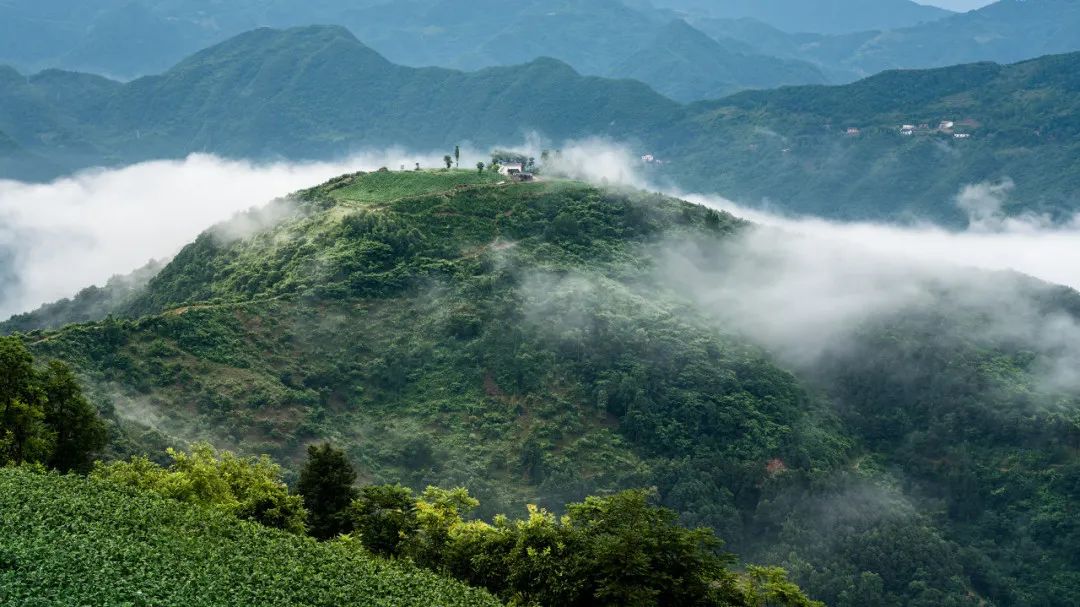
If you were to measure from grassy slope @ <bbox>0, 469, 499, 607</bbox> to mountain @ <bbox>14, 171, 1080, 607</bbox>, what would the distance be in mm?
29780

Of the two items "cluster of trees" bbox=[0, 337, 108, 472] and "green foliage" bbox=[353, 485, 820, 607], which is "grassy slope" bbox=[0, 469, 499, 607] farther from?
"cluster of trees" bbox=[0, 337, 108, 472]

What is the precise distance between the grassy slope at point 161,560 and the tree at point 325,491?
9.97 meters

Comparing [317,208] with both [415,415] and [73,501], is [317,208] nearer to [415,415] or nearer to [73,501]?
[415,415]

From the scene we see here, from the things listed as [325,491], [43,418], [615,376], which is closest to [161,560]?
[325,491]

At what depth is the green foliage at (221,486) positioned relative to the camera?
57031 millimetres

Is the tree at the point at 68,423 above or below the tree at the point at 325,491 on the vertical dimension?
above

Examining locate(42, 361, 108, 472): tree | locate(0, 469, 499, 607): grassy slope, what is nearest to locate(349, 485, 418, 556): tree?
locate(0, 469, 499, 607): grassy slope

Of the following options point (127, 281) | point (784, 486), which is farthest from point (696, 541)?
point (127, 281)

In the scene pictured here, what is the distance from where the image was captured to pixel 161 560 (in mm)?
46688

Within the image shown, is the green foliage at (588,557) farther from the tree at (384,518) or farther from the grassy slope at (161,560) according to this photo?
the grassy slope at (161,560)

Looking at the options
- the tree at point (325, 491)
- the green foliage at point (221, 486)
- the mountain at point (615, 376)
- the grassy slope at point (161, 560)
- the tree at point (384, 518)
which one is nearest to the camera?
the grassy slope at point (161, 560)

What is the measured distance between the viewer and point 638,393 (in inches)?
4555

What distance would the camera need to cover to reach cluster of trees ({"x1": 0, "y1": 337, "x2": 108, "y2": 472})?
60.8m

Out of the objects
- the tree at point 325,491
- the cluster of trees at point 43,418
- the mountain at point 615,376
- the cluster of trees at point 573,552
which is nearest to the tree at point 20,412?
the cluster of trees at point 43,418
